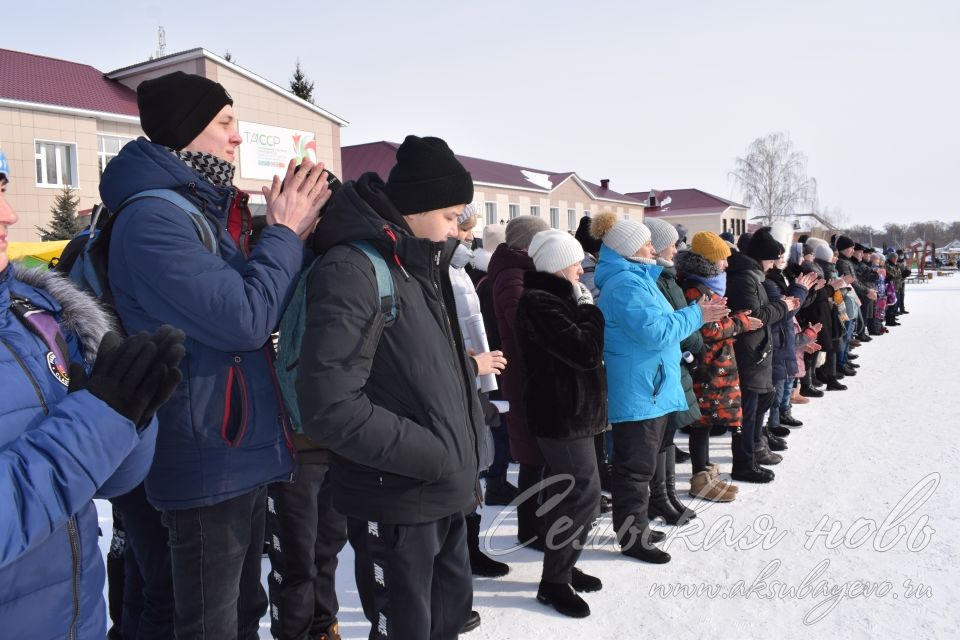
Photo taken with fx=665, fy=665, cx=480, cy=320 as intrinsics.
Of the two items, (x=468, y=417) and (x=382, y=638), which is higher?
(x=468, y=417)

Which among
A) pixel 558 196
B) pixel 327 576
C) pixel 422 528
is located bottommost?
pixel 327 576

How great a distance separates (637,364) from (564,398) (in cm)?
73

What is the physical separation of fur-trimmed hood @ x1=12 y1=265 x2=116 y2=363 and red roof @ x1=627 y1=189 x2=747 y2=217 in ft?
190

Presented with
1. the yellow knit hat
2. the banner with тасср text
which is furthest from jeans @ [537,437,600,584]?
the banner with тасср text

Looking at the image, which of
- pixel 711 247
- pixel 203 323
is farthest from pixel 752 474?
pixel 203 323

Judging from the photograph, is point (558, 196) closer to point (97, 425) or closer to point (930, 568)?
point (930, 568)

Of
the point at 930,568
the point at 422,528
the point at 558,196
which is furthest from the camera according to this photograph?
the point at 558,196

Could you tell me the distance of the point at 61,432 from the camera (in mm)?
1233

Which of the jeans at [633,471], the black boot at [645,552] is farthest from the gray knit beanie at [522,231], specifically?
the black boot at [645,552]

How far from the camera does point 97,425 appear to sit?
1.26 metres

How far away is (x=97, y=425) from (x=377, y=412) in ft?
2.86

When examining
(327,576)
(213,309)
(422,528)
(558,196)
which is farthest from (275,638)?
(558,196)

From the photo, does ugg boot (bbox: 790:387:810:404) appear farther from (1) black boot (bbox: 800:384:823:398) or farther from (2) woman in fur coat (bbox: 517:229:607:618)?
(2) woman in fur coat (bbox: 517:229:607:618)

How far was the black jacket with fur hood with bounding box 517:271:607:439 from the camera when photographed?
3.45 m
